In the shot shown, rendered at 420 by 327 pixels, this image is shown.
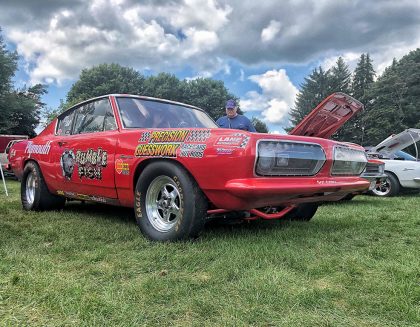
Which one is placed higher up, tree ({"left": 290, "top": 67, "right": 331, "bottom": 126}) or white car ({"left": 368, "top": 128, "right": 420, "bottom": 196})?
tree ({"left": 290, "top": 67, "right": 331, "bottom": 126})

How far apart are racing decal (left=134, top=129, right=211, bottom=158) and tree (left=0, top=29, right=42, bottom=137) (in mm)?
24495

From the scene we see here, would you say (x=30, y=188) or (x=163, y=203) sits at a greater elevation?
(x=163, y=203)

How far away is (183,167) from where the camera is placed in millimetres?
3432

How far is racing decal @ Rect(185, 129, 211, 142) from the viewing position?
3.29 metres

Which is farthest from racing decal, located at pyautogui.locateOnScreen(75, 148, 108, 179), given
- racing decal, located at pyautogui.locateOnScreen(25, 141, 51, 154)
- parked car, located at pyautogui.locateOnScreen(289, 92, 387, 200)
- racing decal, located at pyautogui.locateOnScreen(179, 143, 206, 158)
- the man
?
parked car, located at pyautogui.locateOnScreen(289, 92, 387, 200)

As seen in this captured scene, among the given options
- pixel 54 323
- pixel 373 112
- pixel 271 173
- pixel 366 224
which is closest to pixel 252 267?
pixel 271 173

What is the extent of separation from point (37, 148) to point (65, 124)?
1.90 feet

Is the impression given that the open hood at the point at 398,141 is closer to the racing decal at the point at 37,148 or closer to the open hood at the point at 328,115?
the open hood at the point at 328,115

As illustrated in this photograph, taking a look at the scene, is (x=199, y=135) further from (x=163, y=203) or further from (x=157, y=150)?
(x=163, y=203)

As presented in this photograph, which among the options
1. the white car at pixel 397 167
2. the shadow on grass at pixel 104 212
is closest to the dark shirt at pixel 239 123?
the shadow on grass at pixel 104 212

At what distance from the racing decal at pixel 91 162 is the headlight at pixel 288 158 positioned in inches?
69.5

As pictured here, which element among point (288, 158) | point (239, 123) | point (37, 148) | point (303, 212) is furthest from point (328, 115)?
point (37, 148)

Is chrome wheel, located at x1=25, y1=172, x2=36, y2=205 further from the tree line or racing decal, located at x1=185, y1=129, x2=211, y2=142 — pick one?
the tree line

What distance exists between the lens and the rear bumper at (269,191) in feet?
10.0
